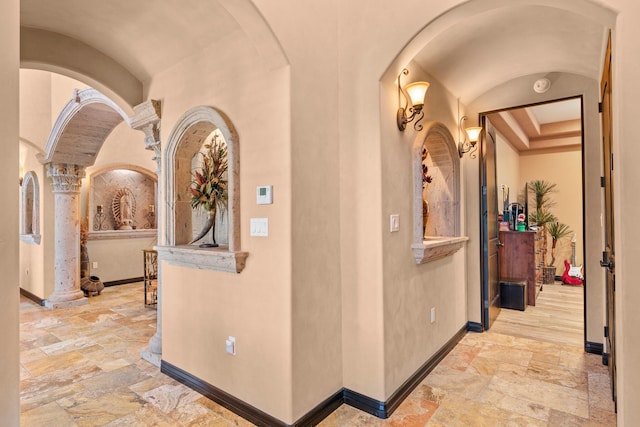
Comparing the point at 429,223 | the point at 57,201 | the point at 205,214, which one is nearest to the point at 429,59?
the point at 429,223

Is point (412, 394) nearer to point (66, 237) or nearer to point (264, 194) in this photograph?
point (264, 194)

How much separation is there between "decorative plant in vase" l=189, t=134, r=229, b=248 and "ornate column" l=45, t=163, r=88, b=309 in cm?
382

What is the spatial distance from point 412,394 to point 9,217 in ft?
8.35

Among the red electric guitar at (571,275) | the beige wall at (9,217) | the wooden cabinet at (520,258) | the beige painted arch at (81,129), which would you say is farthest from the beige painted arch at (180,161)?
the red electric guitar at (571,275)

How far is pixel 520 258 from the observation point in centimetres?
517

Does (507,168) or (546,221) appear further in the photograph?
(546,221)

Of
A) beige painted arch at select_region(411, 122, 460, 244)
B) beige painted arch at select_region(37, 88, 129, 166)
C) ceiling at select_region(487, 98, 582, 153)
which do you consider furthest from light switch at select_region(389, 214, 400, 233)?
beige painted arch at select_region(37, 88, 129, 166)

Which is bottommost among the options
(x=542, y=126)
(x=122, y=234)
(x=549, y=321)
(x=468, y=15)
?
(x=549, y=321)

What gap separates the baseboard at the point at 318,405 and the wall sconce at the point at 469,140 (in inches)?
85.9

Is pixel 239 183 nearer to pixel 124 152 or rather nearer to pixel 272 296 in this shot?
pixel 272 296

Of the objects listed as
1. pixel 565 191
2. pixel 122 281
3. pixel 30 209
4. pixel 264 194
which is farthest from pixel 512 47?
pixel 30 209

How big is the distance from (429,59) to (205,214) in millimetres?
2205

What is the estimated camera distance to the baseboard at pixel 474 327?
3.87 metres

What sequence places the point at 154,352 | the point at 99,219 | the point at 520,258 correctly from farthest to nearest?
1. the point at 99,219
2. the point at 520,258
3. the point at 154,352
